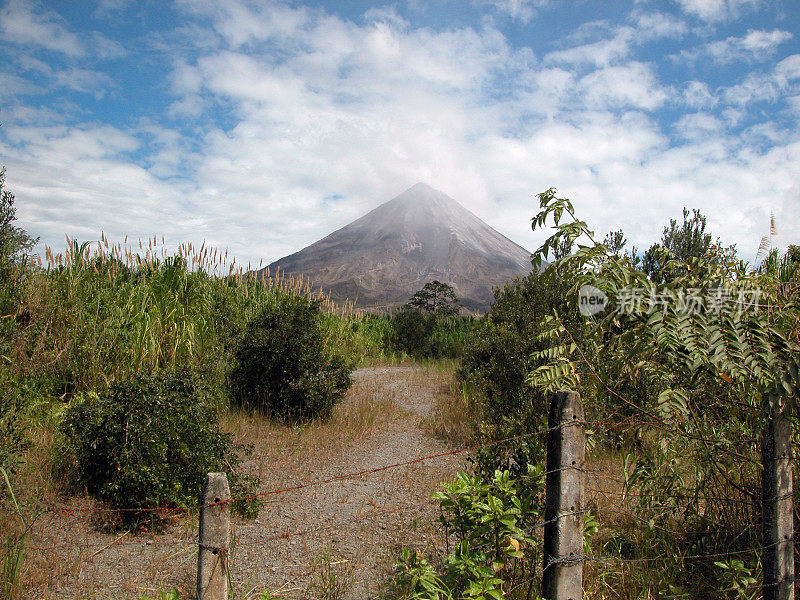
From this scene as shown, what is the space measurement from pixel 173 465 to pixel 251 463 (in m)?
1.46

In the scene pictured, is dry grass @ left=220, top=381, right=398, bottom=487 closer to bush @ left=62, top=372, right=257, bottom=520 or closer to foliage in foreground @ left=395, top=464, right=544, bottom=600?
Answer: bush @ left=62, top=372, right=257, bottom=520

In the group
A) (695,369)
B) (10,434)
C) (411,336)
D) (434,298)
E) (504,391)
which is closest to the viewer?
(695,369)

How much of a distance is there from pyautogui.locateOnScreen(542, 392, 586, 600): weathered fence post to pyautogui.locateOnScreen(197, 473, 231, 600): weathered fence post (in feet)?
4.33

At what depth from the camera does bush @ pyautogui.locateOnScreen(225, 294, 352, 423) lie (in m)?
7.09

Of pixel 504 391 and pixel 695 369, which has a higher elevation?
pixel 695 369

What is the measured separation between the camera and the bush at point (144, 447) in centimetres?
387

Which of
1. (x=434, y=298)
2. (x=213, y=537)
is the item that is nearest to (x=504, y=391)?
(x=213, y=537)

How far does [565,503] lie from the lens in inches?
83.2

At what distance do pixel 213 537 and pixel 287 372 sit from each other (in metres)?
5.24

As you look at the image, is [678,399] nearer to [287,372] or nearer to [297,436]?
[297,436]

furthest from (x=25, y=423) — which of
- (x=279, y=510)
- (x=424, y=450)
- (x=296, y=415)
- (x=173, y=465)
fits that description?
(x=424, y=450)

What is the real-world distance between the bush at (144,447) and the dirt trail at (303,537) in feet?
0.98

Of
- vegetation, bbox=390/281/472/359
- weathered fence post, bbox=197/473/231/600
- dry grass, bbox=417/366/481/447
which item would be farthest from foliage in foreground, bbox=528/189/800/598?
vegetation, bbox=390/281/472/359

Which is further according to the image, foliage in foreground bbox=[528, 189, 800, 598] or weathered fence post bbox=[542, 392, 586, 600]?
weathered fence post bbox=[542, 392, 586, 600]
